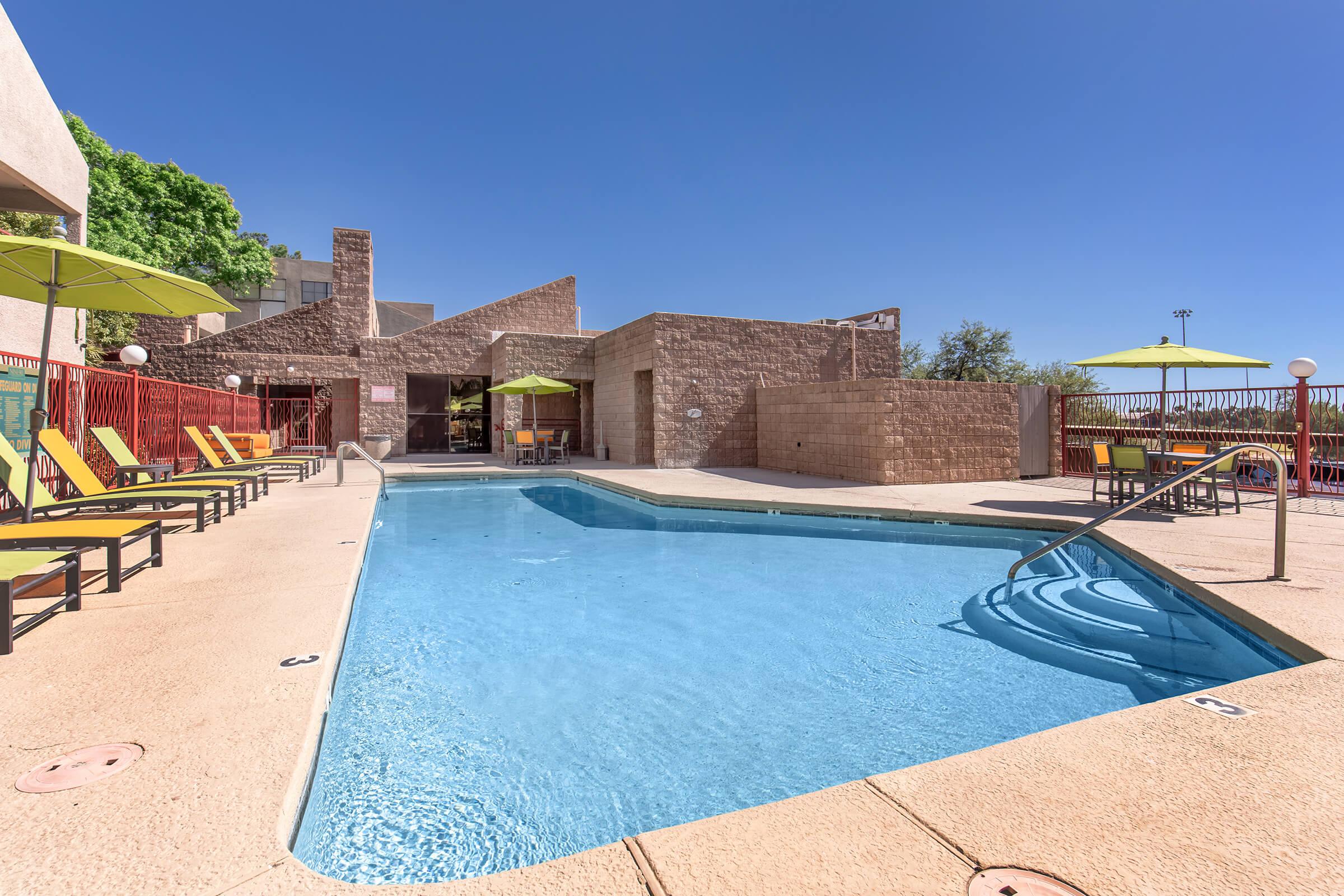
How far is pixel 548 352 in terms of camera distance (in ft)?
54.4

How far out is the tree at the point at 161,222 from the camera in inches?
859

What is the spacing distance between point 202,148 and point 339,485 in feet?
82.4

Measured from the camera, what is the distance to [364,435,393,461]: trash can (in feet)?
55.2

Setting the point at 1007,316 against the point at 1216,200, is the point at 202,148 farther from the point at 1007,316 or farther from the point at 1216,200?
the point at 1216,200

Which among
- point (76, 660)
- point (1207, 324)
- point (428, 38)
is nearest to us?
point (76, 660)

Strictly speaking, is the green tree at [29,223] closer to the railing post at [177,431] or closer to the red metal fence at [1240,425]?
the railing post at [177,431]

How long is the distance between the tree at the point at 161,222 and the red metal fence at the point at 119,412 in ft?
43.4

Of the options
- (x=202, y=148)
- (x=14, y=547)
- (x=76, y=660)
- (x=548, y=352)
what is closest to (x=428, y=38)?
(x=548, y=352)

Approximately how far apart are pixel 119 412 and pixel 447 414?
11.0 metres

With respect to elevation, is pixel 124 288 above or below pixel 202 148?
below

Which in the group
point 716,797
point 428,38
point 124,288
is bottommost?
point 716,797

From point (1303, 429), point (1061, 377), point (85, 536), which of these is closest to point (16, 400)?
point (85, 536)

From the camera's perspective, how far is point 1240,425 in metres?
10.2

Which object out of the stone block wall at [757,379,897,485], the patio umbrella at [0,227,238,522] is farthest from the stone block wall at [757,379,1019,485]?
the patio umbrella at [0,227,238,522]
